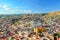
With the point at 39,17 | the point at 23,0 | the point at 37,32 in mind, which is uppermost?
the point at 23,0

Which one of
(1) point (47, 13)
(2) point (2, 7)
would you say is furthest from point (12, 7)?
(1) point (47, 13)

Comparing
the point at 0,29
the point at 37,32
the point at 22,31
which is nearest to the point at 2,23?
the point at 0,29

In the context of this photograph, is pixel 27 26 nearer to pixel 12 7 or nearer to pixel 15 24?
pixel 15 24

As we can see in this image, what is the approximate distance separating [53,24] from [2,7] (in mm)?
1027

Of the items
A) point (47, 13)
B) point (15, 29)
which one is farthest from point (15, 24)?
point (47, 13)

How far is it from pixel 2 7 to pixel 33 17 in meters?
0.63

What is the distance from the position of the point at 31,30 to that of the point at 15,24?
0.33 metres

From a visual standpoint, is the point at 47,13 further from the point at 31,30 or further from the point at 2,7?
the point at 2,7

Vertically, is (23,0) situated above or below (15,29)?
above

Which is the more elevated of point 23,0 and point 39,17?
point 23,0

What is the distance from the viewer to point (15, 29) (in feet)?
12.5

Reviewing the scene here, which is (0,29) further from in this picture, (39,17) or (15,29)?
(39,17)

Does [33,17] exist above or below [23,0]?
below

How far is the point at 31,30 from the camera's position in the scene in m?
3.79
